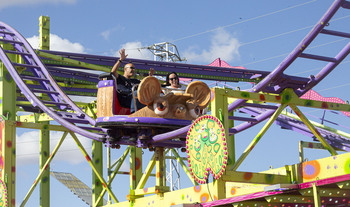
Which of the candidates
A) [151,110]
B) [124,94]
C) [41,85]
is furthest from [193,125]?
[41,85]

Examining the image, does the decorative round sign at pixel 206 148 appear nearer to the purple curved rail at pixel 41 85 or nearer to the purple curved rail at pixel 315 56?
the purple curved rail at pixel 315 56

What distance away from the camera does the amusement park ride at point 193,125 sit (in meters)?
7.89

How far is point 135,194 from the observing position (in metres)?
11.4

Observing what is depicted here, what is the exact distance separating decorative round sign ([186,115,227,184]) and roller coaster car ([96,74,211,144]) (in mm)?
1846

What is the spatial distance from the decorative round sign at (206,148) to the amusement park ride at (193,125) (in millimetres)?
13

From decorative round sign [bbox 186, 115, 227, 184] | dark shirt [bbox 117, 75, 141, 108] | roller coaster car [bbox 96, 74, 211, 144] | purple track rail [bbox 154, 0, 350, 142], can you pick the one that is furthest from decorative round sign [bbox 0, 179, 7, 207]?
decorative round sign [bbox 186, 115, 227, 184]

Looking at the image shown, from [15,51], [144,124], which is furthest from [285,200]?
[15,51]

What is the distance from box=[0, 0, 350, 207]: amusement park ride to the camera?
7.89 meters

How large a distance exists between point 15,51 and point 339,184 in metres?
10.1

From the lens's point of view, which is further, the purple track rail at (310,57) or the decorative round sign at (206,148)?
the purple track rail at (310,57)

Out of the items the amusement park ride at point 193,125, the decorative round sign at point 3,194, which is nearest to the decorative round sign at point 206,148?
the amusement park ride at point 193,125

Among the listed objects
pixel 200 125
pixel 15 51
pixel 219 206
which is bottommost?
pixel 219 206

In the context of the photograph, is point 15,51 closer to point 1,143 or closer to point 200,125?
point 1,143

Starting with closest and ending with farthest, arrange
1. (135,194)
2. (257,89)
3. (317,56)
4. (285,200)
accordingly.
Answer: (285,200)
(317,56)
(257,89)
(135,194)
